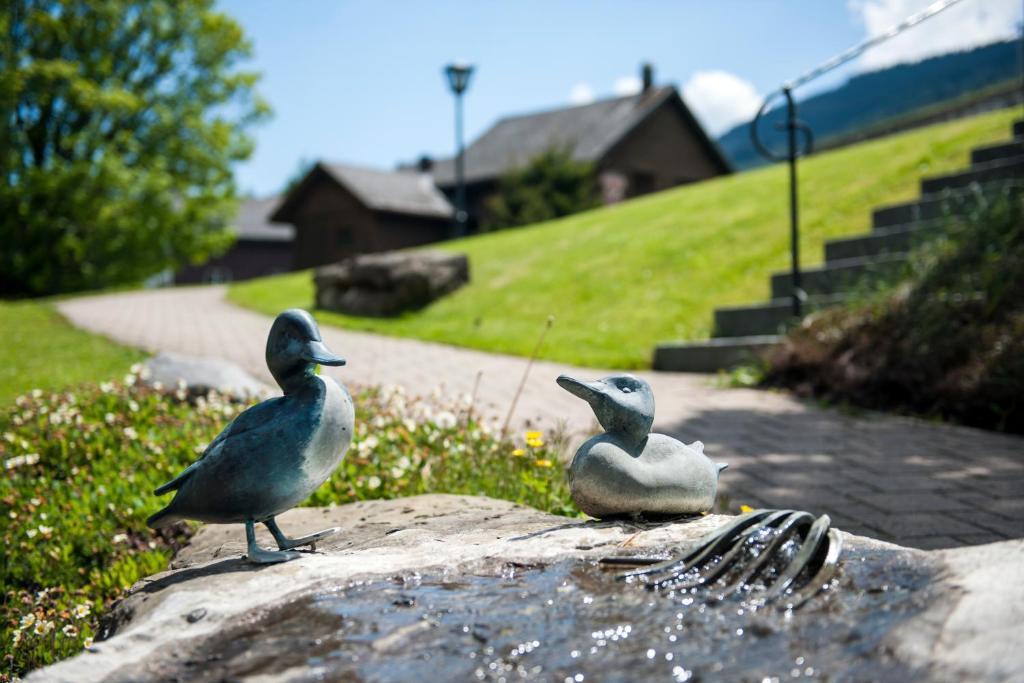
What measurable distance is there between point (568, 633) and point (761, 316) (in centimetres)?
665

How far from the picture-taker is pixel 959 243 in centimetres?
673

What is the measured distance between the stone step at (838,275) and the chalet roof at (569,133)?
18.1 meters

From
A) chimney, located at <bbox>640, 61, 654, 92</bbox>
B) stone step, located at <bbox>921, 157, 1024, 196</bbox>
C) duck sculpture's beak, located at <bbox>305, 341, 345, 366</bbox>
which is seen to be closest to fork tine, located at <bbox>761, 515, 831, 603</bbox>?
duck sculpture's beak, located at <bbox>305, 341, 345, 366</bbox>

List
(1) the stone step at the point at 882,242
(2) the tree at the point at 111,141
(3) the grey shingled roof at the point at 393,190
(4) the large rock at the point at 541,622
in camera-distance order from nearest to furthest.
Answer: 1. (4) the large rock at the point at 541,622
2. (1) the stone step at the point at 882,242
3. (2) the tree at the point at 111,141
4. (3) the grey shingled roof at the point at 393,190

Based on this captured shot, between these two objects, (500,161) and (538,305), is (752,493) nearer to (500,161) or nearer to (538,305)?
(538,305)

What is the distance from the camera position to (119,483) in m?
4.00

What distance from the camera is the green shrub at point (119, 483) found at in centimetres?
329

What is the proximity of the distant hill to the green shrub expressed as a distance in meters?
5.18

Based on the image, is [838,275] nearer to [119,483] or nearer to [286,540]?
[119,483]

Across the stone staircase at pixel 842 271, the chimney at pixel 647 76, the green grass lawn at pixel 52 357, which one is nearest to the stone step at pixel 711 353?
the stone staircase at pixel 842 271

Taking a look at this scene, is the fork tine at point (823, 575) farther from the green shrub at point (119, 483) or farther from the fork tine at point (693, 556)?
the green shrub at point (119, 483)

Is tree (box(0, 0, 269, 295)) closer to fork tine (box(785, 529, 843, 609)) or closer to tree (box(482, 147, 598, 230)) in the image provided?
tree (box(482, 147, 598, 230))

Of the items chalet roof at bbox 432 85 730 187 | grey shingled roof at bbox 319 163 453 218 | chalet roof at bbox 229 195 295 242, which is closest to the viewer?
chalet roof at bbox 432 85 730 187

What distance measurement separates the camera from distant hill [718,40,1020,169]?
6891 mm
